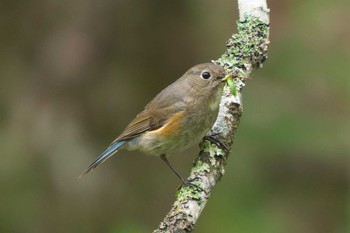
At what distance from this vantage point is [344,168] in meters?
6.57

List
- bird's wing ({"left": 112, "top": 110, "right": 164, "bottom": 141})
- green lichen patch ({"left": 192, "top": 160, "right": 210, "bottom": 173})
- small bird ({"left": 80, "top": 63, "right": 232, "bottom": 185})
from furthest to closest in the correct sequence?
bird's wing ({"left": 112, "top": 110, "right": 164, "bottom": 141}), small bird ({"left": 80, "top": 63, "right": 232, "bottom": 185}), green lichen patch ({"left": 192, "top": 160, "right": 210, "bottom": 173})

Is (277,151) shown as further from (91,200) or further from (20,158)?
(20,158)

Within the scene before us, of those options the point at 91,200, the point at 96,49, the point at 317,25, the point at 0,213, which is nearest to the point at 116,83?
the point at 96,49

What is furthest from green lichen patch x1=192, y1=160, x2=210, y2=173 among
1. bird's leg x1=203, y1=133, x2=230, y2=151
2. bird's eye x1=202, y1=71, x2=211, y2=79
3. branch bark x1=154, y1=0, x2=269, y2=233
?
bird's eye x1=202, y1=71, x2=211, y2=79

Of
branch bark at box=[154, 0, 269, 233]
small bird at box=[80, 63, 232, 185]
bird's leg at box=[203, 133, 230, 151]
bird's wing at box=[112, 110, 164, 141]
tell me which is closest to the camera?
branch bark at box=[154, 0, 269, 233]

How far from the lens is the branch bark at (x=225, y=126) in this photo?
4133 mm

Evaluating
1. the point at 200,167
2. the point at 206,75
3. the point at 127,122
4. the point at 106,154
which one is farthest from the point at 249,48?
the point at 127,122

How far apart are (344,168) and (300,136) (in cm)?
47

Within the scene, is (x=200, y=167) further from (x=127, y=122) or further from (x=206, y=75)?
(x=127, y=122)

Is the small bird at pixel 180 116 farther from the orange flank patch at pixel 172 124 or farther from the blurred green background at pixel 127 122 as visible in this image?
the blurred green background at pixel 127 122

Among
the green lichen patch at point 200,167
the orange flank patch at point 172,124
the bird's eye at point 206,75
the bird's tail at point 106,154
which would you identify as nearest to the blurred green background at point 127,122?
the bird's tail at point 106,154

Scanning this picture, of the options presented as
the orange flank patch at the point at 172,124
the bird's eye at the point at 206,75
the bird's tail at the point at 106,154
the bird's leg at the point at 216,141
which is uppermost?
the bird's tail at the point at 106,154

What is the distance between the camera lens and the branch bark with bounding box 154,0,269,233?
413 centimetres

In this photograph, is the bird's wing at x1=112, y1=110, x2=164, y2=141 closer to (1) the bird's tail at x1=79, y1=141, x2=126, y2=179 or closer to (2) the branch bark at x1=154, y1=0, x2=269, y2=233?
(1) the bird's tail at x1=79, y1=141, x2=126, y2=179
